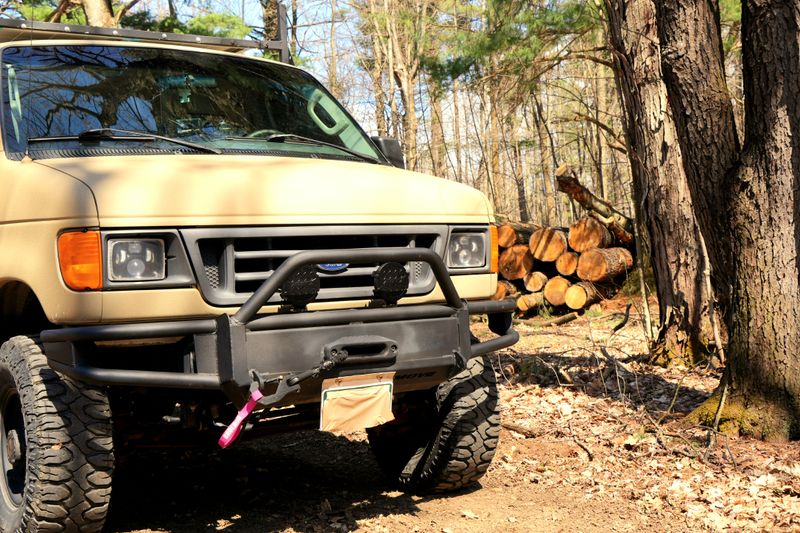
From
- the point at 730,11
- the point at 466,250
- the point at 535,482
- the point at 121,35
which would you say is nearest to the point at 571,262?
the point at 730,11

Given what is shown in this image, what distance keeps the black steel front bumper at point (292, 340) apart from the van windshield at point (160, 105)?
1.05 metres

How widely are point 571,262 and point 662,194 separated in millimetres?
4497

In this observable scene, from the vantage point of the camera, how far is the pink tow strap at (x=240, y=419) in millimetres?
3305

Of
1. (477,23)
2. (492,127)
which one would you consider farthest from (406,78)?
(477,23)

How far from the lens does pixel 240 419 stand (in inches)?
133

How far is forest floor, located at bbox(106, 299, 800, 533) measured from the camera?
4.22 metres

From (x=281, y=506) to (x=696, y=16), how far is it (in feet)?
12.6

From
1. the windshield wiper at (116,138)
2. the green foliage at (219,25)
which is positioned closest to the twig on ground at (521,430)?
the windshield wiper at (116,138)

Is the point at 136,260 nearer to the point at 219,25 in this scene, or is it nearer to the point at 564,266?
the point at 564,266

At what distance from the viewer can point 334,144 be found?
4828 mm

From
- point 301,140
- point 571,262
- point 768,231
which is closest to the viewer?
point 301,140

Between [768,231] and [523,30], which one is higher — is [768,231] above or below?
below

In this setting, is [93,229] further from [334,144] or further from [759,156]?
[759,156]

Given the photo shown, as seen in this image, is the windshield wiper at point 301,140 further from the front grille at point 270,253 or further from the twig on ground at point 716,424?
the twig on ground at point 716,424
